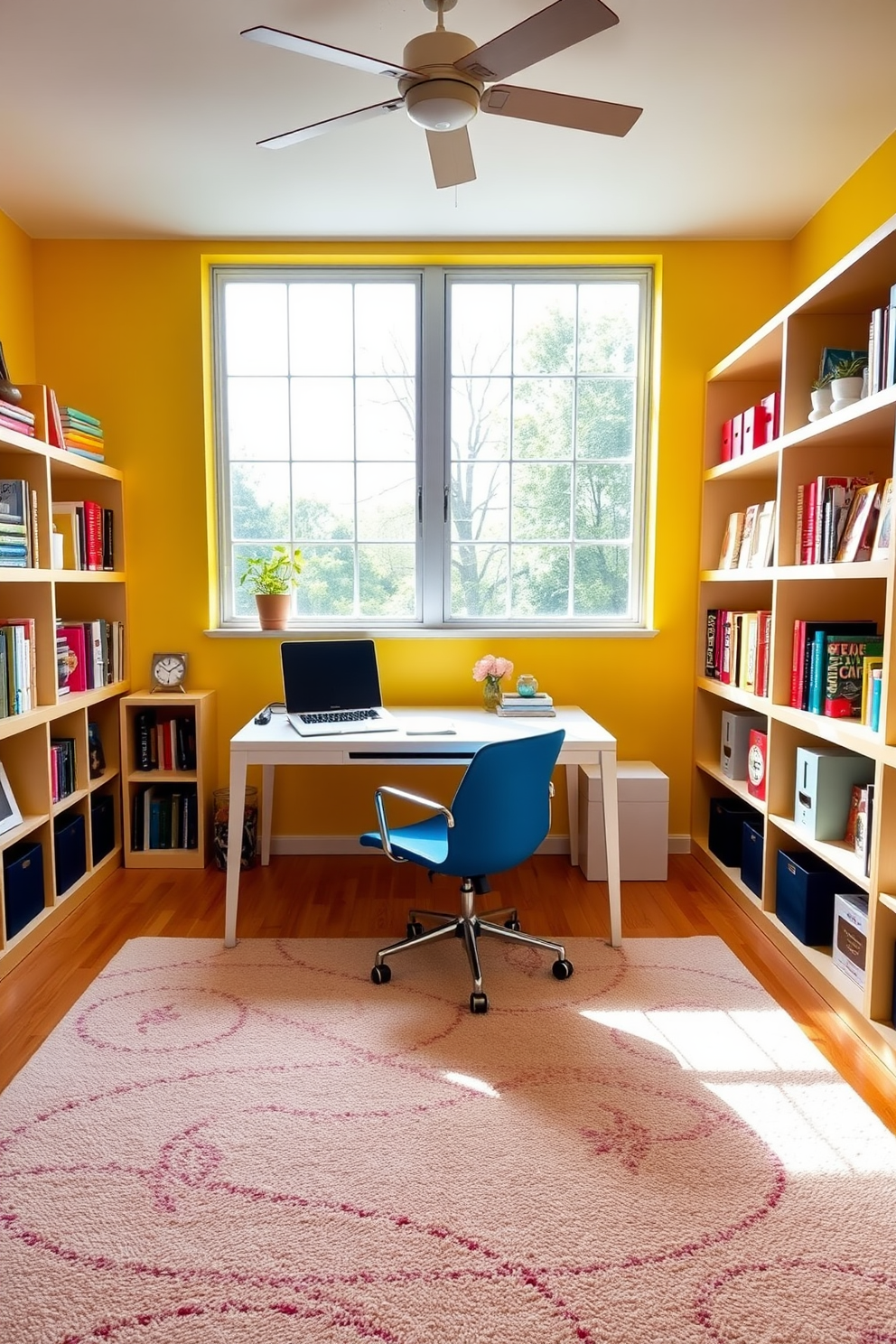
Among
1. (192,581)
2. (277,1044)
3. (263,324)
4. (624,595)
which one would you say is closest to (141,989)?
(277,1044)

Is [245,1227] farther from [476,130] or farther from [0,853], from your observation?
[476,130]

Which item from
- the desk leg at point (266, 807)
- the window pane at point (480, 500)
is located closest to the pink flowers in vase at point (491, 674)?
the window pane at point (480, 500)

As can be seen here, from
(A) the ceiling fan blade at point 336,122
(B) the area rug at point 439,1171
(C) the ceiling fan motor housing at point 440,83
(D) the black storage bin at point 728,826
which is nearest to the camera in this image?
(B) the area rug at point 439,1171

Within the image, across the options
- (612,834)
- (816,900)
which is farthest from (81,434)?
(816,900)

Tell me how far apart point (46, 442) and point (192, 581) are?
99cm

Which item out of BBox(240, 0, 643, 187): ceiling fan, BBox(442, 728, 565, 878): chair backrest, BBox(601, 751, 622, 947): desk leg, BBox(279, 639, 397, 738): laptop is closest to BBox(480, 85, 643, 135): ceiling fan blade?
BBox(240, 0, 643, 187): ceiling fan

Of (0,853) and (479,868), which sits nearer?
(479,868)

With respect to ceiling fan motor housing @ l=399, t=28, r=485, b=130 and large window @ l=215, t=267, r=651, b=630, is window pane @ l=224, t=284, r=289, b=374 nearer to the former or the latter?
large window @ l=215, t=267, r=651, b=630

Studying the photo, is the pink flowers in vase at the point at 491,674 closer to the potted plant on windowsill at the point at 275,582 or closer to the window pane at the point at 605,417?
the potted plant on windowsill at the point at 275,582

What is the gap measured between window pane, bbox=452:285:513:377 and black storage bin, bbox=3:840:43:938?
2.72m

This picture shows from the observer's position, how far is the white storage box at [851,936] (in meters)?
2.42

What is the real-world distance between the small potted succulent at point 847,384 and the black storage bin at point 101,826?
3.22 m

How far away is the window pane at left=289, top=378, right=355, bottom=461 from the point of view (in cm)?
396

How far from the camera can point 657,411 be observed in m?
3.86
